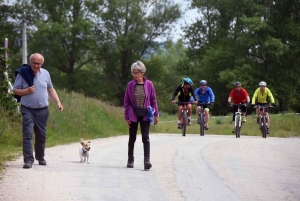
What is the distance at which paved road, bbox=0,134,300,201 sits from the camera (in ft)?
30.0

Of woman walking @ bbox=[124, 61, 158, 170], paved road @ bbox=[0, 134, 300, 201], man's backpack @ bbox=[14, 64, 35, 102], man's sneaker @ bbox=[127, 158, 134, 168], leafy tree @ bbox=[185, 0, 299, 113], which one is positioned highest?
leafy tree @ bbox=[185, 0, 299, 113]

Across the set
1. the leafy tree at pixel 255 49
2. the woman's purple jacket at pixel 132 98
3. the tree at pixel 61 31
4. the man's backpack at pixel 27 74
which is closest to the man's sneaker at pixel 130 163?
the woman's purple jacket at pixel 132 98

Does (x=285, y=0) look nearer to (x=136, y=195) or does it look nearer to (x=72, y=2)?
(x=72, y=2)

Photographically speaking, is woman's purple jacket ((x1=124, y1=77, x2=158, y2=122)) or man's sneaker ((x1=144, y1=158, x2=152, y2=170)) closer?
man's sneaker ((x1=144, y1=158, x2=152, y2=170))

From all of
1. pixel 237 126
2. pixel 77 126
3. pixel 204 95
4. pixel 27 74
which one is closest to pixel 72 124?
pixel 77 126

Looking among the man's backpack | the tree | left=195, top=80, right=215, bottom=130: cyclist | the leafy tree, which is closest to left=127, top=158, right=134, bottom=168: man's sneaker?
the man's backpack

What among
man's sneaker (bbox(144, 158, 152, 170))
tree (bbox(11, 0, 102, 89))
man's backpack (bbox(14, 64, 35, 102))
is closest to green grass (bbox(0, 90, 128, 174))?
man's backpack (bbox(14, 64, 35, 102))

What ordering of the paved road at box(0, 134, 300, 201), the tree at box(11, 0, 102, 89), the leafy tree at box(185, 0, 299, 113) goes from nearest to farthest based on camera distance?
the paved road at box(0, 134, 300, 201)
the leafy tree at box(185, 0, 299, 113)
the tree at box(11, 0, 102, 89)

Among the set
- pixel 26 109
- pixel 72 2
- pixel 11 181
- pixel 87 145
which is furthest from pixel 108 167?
pixel 72 2

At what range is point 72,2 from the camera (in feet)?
199

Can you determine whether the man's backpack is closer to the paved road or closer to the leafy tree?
the paved road

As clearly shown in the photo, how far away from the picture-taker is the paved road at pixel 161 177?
913cm

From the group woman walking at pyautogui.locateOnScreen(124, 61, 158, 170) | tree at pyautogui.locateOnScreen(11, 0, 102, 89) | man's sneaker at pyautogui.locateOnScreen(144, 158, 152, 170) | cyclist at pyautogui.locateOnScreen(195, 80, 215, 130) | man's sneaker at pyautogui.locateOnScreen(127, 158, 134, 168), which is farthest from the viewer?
tree at pyautogui.locateOnScreen(11, 0, 102, 89)

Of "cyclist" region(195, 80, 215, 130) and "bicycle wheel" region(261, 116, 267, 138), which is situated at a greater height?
"cyclist" region(195, 80, 215, 130)
